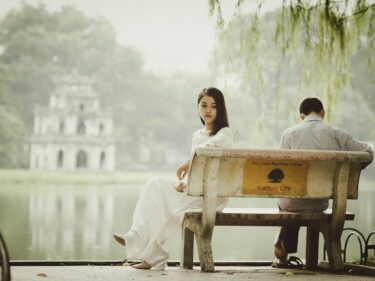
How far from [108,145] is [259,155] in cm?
3639

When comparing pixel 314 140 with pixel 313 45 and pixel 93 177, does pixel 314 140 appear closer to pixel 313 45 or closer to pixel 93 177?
pixel 313 45

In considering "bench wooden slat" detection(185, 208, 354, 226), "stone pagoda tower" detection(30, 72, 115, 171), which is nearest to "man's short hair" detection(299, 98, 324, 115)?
→ "bench wooden slat" detection(185, 208, 354, 226)

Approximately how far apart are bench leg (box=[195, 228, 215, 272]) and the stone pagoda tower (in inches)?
1386

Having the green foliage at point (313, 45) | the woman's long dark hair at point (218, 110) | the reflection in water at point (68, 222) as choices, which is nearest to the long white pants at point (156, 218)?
the woman's long dark hair at point (218, 110)

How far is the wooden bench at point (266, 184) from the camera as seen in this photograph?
9.89 feet

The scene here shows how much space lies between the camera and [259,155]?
117 inches

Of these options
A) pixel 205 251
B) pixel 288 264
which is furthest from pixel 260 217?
pixel 288 264

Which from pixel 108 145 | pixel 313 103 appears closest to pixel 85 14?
pixel 108 145

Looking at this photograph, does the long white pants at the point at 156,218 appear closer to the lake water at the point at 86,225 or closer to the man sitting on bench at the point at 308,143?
the man sitting on bench at the point at 308,143

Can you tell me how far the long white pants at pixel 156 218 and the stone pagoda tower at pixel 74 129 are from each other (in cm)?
3502

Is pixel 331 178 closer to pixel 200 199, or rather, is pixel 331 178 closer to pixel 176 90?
pixel 200 199

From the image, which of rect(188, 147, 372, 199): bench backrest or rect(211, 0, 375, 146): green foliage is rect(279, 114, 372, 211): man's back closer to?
rect(188, 147, 372, 199): bench backrest

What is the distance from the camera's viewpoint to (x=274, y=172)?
123 inches

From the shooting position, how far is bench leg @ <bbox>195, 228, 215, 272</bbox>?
3061 mm
